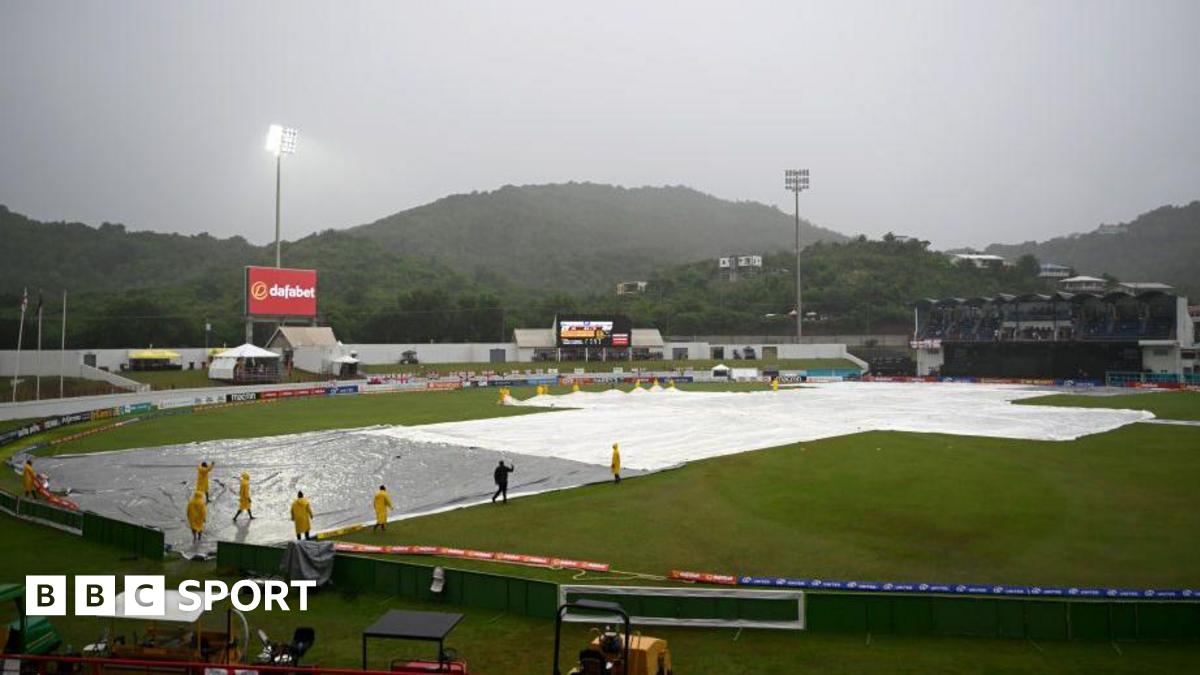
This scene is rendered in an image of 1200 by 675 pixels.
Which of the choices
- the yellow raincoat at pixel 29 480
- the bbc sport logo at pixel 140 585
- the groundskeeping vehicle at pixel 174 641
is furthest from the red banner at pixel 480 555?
the yellow raincoat at pixel 29 480

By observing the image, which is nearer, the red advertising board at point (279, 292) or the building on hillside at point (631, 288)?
the red advertising board at point (279, 292)

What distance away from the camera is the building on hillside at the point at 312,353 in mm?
82000

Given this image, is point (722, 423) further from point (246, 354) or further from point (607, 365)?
point (607, 365)

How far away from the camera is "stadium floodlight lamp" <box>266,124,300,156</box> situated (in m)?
83.2

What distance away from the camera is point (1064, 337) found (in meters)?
75.8

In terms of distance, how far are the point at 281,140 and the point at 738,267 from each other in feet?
420

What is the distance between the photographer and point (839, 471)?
1088 inches

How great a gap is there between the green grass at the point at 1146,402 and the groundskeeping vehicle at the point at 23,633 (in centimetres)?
5179

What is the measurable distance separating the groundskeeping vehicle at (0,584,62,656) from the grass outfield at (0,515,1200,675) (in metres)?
0.90

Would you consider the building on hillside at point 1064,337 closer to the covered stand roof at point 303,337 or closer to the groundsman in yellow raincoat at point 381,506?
the covered stand roof at point 303,337

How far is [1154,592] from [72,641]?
18.0 meters

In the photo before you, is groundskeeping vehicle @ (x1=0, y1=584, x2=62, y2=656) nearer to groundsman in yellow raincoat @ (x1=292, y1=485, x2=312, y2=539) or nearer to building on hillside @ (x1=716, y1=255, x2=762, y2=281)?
groundsman in yellow raincoat @ (x1=292, y1=485, x2=312, y2=539)

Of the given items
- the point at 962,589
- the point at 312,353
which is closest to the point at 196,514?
the point at 962,589

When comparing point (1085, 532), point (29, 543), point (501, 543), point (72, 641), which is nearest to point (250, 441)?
point (29, 543)
